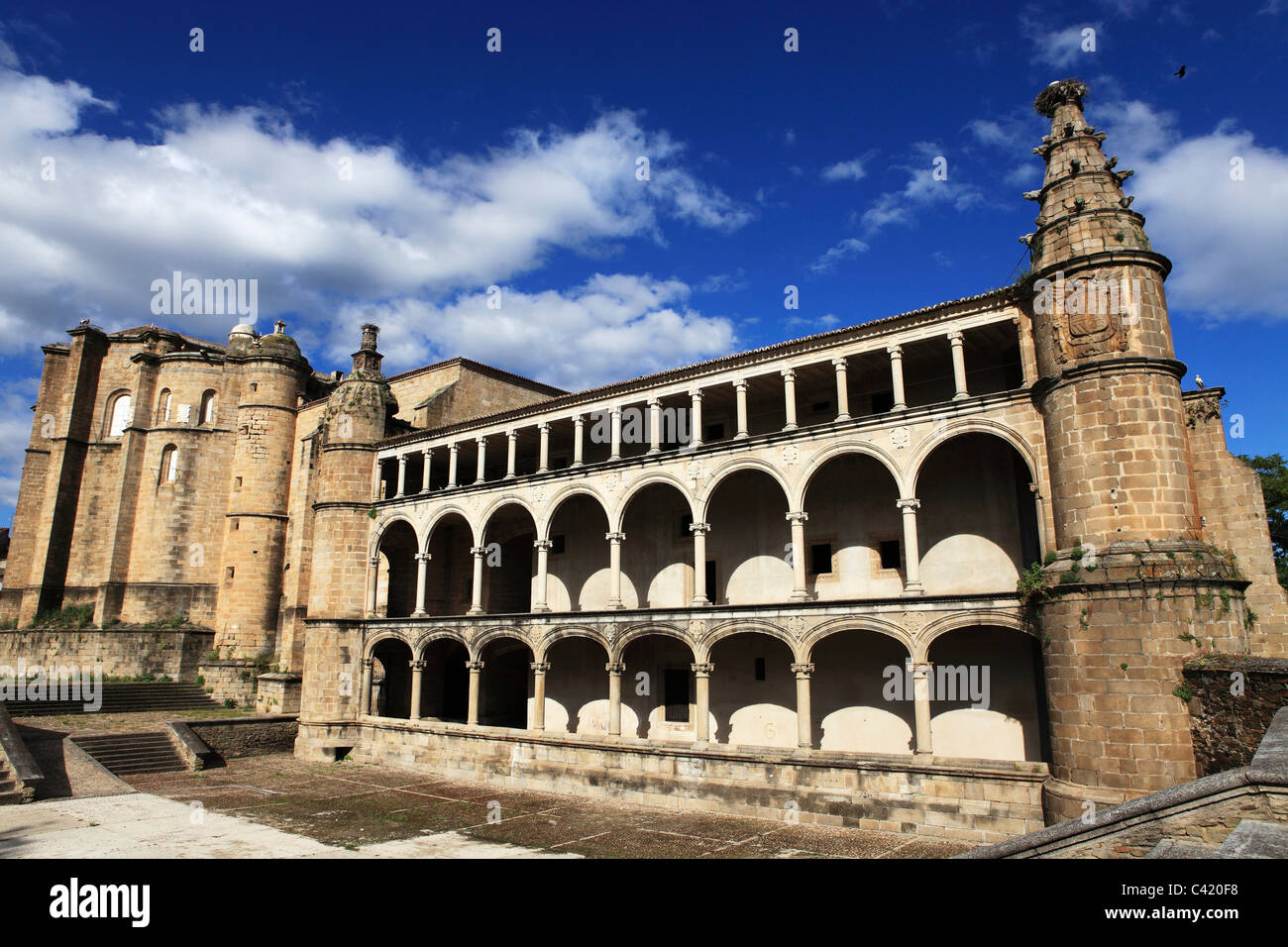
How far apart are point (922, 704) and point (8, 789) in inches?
879

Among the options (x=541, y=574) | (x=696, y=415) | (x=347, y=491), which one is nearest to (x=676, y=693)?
(x=541, y=574)

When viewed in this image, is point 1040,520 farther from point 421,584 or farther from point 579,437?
point 421,584

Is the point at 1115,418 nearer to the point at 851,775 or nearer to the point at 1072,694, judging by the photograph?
the point at 1072,694

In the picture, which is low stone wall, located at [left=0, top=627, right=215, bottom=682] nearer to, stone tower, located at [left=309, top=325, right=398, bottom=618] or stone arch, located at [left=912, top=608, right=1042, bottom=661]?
stone tower, located at [left=309, top=325, right=398, bottom=618]

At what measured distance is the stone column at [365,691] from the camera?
30.4 meters

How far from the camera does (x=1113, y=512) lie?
51.8 ft

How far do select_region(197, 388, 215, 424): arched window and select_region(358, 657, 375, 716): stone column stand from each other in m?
19.1

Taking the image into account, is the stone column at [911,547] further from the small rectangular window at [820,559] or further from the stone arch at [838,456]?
the small rectangular window at [820,559]

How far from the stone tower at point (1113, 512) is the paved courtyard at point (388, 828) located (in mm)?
3939

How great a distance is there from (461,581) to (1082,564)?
24792mm

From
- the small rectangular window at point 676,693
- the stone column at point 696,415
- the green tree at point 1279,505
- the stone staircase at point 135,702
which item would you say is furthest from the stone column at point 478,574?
the green tree at point 1279,505
